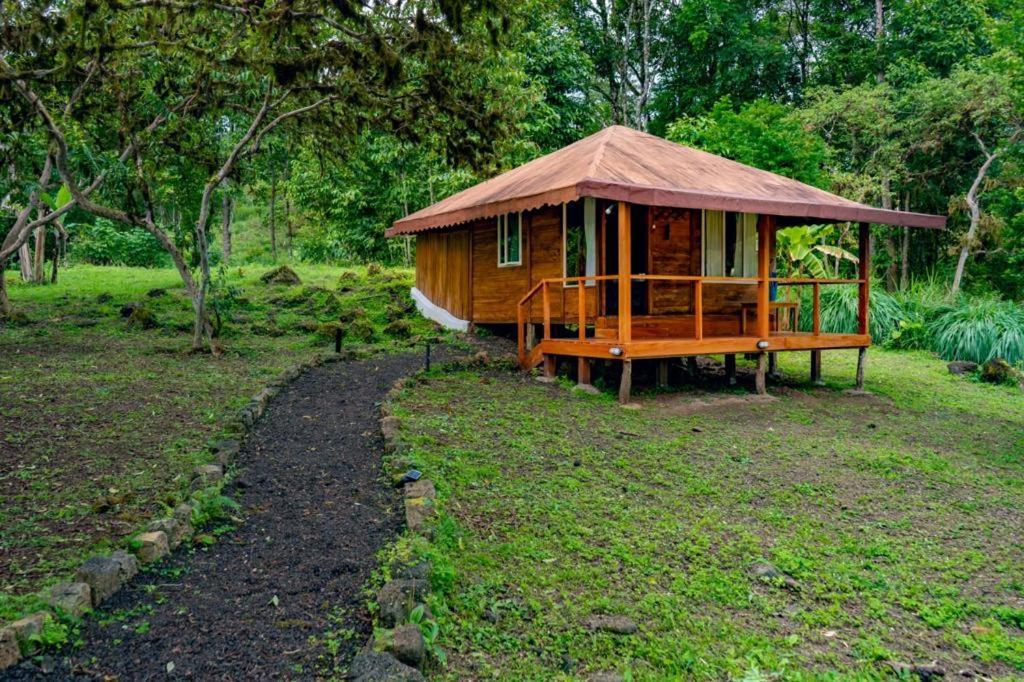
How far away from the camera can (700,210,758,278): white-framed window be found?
12.7 metres

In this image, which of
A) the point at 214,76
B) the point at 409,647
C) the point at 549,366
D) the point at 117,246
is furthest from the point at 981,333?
the point at 117,246

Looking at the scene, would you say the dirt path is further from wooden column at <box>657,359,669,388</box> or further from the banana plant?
the banana plant

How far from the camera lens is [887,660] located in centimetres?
404

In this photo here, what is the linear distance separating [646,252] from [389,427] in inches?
251

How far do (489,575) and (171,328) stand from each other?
477 inches

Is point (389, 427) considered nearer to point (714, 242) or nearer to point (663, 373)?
point (663, 373)

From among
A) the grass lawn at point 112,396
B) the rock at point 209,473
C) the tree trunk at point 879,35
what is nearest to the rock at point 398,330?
the grass lawn at point 112,396

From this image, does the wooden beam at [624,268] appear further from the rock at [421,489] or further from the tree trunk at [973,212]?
the tree trunk at [973,212]

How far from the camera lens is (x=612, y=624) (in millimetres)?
4117

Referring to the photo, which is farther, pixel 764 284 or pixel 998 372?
pixel 998 372

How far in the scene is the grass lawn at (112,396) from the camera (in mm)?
4859

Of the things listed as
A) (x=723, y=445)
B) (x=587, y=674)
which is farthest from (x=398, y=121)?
(x=587, y=674)

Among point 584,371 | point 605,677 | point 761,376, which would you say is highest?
point 584,371

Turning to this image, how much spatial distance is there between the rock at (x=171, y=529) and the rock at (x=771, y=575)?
3.88m
